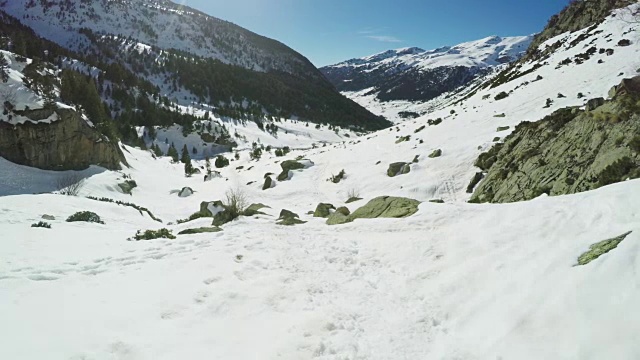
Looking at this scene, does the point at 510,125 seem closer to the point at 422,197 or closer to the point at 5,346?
the point at 422,197

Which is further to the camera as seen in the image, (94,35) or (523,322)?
(94,35)

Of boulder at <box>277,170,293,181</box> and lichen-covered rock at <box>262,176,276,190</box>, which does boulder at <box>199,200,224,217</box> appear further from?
boulder at <box>277,170,293,181</box>

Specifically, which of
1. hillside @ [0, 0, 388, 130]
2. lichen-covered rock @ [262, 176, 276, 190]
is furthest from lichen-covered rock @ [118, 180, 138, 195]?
hillside @ [0, 0, 388, 130]

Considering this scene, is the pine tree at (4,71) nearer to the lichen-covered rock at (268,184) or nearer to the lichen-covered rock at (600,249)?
the lichen-covered rock at (268,184)

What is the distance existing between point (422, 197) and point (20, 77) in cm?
3755

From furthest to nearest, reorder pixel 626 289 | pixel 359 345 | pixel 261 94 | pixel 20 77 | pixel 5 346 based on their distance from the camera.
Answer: pixel 261 94 → pixel 20 77 → pixel 359 345 → pixel 5 346 → pixel 626 289

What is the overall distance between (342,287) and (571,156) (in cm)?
978

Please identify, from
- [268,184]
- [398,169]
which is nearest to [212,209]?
[398,169]

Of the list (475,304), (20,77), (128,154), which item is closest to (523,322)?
(475,304)

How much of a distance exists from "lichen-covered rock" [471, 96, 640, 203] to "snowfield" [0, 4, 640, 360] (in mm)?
2316

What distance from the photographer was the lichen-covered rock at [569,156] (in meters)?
10.2

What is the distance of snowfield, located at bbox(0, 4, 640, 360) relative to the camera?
5.09m

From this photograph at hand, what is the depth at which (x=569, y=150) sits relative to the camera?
1254 centimetres

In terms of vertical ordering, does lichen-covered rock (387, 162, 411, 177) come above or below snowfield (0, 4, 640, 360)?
above
